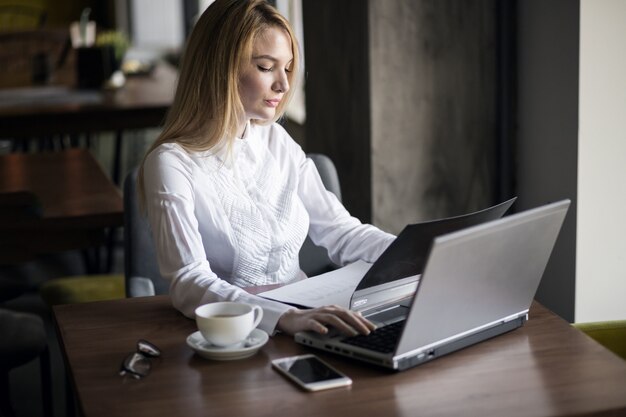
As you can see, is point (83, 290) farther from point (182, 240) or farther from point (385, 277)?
point (385, 277)

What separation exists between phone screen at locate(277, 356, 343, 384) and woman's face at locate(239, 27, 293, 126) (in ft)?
1.94

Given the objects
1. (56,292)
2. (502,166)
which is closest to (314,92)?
(502,166)

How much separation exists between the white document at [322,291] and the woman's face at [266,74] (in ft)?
1.13

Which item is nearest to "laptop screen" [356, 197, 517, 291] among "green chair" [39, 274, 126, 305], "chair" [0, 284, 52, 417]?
"chair" [0, 284, 52, 417]

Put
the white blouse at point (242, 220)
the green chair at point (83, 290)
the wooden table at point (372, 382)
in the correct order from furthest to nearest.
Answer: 1. the green chair at point (83, 290)
2. the white blouse at point (242, 220)
3. the wooden table at point (372, 382)

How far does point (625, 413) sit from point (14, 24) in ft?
32.0

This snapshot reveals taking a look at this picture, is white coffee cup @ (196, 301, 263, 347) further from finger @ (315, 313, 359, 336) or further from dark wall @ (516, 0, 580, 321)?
dark wall @ (516, 0, 580, 321)

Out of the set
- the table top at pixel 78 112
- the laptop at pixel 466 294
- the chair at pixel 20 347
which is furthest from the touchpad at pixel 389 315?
the table top at pixel 78 112

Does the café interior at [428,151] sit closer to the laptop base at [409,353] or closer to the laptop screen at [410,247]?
the laptop base at [409,353]

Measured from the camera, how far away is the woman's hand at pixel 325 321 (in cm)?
137

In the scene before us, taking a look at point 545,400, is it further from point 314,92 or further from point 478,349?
point 314,92

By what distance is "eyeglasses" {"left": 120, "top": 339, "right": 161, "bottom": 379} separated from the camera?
1.32m

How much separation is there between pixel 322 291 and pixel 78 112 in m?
2.65

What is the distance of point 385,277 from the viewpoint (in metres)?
1.46
